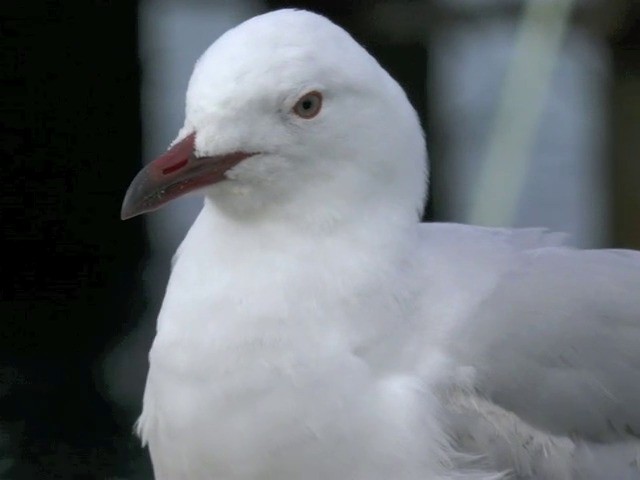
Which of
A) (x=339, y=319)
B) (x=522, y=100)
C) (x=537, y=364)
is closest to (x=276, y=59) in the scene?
(x=339, y=319)

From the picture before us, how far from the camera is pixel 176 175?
39.8 inches

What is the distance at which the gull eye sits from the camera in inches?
40.8

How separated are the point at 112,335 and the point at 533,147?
0.82 metres

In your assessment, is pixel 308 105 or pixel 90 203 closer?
pixel 308 105

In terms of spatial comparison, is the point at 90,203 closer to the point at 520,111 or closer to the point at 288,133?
the point at 520,111

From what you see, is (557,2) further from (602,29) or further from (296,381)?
(296,381)

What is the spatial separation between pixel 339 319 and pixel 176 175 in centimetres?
19

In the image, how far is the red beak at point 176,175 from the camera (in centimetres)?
101

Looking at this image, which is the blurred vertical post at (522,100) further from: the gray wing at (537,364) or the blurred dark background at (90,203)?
the gray wing at (537,364)

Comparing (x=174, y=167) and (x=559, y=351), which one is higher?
(x=174, y=167)

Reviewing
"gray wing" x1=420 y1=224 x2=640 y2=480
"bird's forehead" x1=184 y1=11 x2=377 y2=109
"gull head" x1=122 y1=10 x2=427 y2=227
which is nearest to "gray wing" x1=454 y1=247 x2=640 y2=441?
"gray wing" x1=420 y1=224 x2=640 y2=480

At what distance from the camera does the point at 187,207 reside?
186 centimetres

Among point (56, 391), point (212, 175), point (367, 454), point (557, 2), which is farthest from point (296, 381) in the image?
point (557, 2)

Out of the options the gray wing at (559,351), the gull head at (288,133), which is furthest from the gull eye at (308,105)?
the gray wing at (559,351)
